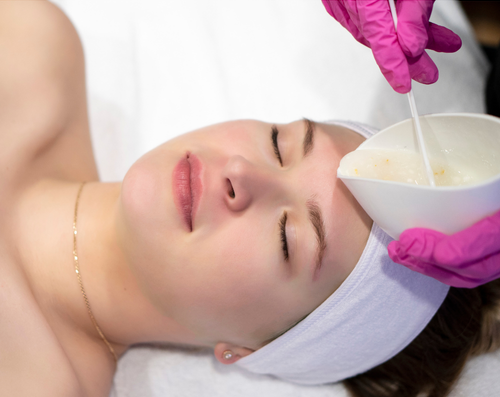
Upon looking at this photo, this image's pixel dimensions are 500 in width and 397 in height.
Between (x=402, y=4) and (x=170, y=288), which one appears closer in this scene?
(x=402, y=4)

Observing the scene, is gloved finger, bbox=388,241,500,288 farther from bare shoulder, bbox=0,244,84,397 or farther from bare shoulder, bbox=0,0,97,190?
bare shoulder, bbox=0,0,97,190

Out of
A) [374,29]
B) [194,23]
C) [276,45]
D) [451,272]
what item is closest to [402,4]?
[374,29]

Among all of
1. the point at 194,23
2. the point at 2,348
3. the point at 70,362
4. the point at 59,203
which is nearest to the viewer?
the point at 2,348

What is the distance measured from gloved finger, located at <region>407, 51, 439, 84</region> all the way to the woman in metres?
0.25

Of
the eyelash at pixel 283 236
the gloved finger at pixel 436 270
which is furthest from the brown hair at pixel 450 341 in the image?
the eyelash at pixel 283 236

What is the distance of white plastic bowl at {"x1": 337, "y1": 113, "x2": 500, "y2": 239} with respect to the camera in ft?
2.60

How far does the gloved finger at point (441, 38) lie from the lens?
977 millimetres

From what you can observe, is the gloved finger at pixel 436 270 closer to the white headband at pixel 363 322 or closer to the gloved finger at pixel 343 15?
the white headband at pixel 363 322

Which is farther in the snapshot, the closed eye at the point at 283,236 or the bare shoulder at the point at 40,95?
the bare shoulder at the point at 40,95

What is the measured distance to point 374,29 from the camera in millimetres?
883

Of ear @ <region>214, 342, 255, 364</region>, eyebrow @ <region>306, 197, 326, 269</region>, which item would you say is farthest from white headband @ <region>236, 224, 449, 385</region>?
eyebrow @ <region>306, 197, 326, 269</region>

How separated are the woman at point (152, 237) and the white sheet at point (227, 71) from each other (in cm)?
35

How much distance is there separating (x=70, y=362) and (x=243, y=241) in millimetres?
573

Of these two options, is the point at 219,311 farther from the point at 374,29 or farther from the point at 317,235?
the point at 374,29
